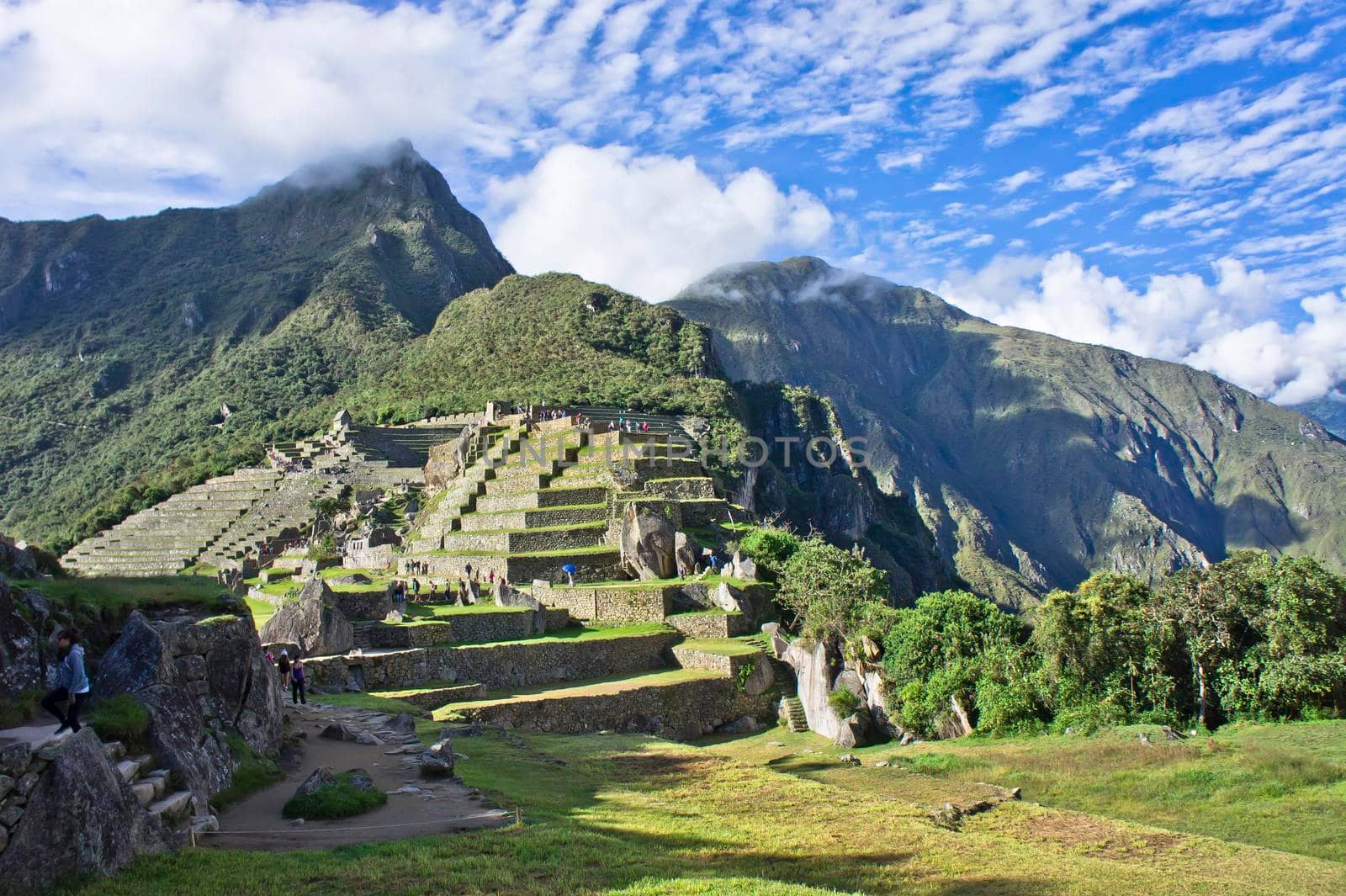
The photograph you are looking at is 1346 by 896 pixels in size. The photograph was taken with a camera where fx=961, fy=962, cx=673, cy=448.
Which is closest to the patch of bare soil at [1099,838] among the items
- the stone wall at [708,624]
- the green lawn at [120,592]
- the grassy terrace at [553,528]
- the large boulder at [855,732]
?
the large boulder at [855,732]

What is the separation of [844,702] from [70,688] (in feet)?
57.7

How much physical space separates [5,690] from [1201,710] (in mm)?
20058

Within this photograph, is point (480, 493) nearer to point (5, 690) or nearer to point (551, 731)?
point (551, 731)

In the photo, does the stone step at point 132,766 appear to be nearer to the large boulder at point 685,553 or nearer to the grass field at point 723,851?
the grass field at point 723,851

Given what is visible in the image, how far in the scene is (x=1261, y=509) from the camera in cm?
18438

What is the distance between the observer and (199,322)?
131 metres

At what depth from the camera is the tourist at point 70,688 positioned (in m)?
8.05

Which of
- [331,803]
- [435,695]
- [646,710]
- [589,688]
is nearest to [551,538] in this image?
[589,688]

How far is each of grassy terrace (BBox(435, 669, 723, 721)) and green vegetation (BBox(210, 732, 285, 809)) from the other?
8.44m

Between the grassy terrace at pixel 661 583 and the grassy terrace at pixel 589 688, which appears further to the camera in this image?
the grassy terrace at pixel 661 583

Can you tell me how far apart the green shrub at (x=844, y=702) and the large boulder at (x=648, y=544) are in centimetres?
844

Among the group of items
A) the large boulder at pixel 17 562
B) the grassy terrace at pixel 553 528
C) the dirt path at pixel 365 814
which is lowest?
the dirt path at pixel 365 814

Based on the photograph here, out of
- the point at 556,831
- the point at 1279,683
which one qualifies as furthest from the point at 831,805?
the point at 1279,683

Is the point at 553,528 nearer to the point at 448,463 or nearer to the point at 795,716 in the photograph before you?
the point at 795,716
